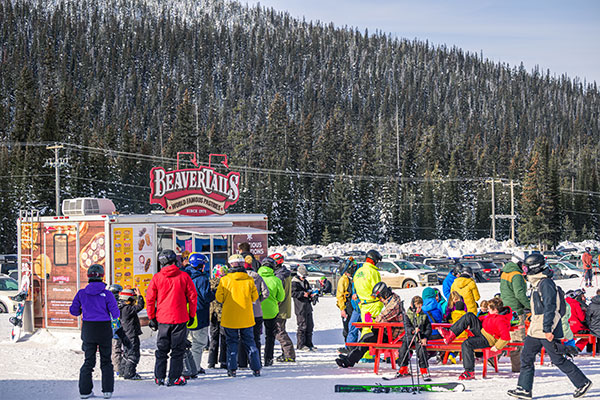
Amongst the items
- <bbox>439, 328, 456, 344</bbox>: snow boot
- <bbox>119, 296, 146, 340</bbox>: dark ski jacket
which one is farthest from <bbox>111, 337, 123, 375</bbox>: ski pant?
<bbox>439, 328, 456, 344</bbox>: snow boot

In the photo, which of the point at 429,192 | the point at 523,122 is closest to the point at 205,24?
the point at 523,122

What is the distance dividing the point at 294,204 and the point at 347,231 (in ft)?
23.5

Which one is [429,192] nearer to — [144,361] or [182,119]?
[182,119]

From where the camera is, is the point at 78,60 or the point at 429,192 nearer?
the point at 429,192

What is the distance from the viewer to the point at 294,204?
8338cm

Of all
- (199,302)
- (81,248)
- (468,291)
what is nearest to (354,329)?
(468,291)

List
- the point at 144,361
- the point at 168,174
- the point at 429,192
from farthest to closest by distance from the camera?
the point at 429,192 < the point at 168,174 < the point at 144,361

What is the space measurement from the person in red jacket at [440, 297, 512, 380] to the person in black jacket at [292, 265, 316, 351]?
2855 millimetres

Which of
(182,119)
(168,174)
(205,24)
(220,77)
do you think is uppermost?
(205,24)

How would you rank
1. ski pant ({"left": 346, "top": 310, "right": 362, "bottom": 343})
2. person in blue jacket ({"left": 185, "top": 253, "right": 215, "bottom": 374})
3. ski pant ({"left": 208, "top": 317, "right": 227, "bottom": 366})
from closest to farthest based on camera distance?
1. person in blue jacket ({"left": 185, "top": 253, "right": 215, "bottom": 374})
2. ski pant ({"left": 208, "top": 317, "right": 227, "bottom": 366})
3. ski pant ({"left": 346, "top": 310, "right": 362, "bottom": 343})

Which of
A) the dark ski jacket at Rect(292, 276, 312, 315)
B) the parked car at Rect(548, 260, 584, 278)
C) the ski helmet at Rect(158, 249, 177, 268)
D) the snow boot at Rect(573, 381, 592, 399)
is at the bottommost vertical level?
the parked car at Rect(548, 260, 584, 278)

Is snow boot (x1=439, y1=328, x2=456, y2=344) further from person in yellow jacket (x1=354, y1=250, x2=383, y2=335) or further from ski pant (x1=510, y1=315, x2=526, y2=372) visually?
person in yellow jacket (x1=354, y1=250, x2=383, y2=335)

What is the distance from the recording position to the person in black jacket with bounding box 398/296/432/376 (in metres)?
8.62

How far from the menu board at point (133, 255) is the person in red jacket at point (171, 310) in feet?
13.9
